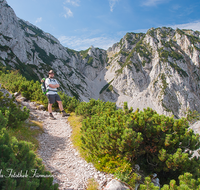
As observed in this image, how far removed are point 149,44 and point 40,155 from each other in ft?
515

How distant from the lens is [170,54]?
113 metres

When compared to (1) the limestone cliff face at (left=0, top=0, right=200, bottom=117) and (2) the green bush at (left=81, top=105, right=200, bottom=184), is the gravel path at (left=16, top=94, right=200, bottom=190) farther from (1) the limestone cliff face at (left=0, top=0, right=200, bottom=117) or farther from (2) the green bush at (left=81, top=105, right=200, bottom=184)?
(1) the limestone cliff face at (left=0, top=0, right=200, bottom=117)

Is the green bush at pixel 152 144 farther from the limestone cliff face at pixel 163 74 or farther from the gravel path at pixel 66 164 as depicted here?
the limestone cliff face at pixel 163 74

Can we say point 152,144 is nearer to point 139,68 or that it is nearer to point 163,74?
point 163,74

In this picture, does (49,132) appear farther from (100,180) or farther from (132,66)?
(132,66)

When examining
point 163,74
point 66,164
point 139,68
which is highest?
point 139,68

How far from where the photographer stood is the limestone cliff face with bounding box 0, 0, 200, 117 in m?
78.6

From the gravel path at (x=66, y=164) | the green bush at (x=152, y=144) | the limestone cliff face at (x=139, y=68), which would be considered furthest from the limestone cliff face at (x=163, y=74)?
the green bush at (x=152, y=144)

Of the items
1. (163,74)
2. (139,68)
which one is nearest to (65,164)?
(163,74)

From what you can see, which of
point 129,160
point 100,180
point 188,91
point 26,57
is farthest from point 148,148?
point 188,91

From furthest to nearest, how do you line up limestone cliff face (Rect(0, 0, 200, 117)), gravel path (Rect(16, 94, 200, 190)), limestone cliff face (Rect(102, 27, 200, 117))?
limestone cliff face (Rect(102, 27, 200, 117)) → limestone cliff face (Rect(0, 0, 200, 117)) → gravel path (Rect(16, 94, 200, 190))

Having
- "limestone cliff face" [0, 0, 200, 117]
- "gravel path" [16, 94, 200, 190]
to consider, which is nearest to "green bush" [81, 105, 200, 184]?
"gravel path" [16, 94, 200, 190]

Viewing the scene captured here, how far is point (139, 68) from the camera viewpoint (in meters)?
130

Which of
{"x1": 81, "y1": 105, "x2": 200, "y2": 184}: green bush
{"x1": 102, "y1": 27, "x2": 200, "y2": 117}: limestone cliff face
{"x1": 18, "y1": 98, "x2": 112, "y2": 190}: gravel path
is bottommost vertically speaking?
{"x1": 18, "y1": 98, "x2": 112, "y2": 190}: gravel path
